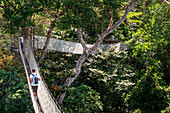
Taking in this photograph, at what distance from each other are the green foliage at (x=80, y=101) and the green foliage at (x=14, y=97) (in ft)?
5.31

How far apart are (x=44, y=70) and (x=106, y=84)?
3926 mm

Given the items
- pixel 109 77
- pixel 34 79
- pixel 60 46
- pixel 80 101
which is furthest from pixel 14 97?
pixel 109 77

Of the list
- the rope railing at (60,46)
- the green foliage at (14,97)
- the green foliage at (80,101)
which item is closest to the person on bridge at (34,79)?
the green foliage at (14,97)

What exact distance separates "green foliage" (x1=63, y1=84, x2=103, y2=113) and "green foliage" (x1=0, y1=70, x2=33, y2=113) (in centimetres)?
162

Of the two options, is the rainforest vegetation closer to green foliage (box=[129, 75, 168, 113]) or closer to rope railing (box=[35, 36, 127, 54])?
green foliage (box=[129, 75, 168, 113])

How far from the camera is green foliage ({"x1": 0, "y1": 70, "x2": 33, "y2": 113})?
6485 millimetres

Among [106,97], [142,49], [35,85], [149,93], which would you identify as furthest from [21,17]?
[106,97]

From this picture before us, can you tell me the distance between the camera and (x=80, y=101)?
26.2 feet

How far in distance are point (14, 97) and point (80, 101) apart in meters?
2.75

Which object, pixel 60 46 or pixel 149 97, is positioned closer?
pixel 149 97

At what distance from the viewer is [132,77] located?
11.4 meters

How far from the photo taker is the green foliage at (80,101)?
25.7 ft

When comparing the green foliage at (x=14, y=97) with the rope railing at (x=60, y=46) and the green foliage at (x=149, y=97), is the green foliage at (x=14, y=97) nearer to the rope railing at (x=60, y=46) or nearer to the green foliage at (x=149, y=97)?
the rope railing at (x=60, y=46)

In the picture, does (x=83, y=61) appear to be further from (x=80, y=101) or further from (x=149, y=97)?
(x=149, y=97)
